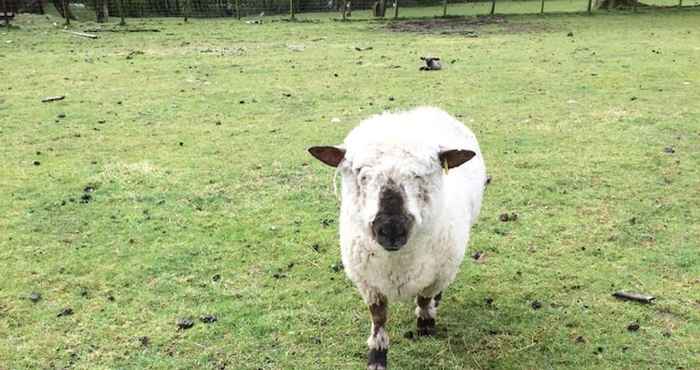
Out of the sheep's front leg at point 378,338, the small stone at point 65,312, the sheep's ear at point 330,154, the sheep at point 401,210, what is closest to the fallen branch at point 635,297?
the sheep at point 401,210

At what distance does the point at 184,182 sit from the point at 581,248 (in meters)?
3.88

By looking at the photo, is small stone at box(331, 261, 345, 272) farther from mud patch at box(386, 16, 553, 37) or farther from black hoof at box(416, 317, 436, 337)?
mud patch at box(386, 16, 553, 37)

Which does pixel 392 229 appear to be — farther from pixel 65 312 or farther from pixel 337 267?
pixel 65 312

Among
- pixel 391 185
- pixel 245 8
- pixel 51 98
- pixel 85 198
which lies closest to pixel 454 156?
pixel 391 185

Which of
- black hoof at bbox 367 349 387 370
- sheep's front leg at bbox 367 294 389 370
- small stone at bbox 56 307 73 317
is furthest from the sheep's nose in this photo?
small stone at bbox 56 307 73 317

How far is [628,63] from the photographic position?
42.6 ft

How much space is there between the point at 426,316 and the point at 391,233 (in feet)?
4.15

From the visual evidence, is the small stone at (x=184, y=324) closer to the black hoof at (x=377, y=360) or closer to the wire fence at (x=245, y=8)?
the black hoof at (x=377, y=360)

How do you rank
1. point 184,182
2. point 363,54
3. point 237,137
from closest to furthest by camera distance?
1. point 184,182
2. point 237,137
3. point 363,54

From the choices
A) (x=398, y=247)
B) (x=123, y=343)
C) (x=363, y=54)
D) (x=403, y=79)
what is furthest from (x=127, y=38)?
(x=398, y=247)

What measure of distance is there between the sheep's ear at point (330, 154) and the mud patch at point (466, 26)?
52.0 feet

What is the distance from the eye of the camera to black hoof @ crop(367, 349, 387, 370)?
3771 mm

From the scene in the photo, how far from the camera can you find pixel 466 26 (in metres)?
20.9

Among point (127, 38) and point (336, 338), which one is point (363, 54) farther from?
point (336, 338)
